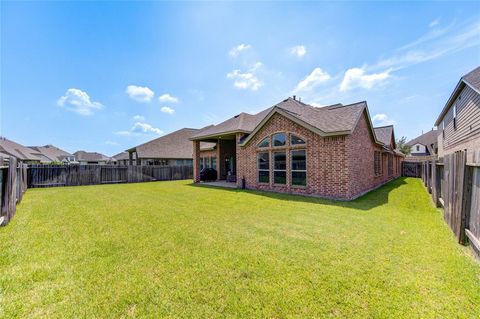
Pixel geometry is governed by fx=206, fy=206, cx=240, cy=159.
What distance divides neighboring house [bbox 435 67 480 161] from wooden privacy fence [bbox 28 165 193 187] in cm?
2168

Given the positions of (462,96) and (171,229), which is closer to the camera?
(171,229)

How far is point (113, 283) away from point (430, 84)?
17.5 m

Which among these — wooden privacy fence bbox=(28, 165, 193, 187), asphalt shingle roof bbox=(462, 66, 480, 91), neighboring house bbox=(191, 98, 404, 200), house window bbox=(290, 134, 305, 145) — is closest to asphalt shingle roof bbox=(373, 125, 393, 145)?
neighboring house bbox=(191, 98, 404, 200)

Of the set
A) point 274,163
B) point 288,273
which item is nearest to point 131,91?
point 274,163

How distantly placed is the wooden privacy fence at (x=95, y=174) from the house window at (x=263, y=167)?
12.7m

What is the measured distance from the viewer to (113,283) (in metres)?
2.99

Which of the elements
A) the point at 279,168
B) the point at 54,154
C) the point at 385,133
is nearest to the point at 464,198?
the point at 279,168

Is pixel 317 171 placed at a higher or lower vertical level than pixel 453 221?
higher

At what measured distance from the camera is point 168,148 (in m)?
28.2

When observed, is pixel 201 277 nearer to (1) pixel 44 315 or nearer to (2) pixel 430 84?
(1) pixel 44 315

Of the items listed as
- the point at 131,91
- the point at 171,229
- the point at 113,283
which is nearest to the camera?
the point at 113,283

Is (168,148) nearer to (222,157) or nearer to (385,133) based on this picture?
(222,157)

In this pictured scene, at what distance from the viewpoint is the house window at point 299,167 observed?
1038 cm

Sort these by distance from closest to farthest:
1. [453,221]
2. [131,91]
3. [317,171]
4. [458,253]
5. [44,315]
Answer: [44,315], [458,253], [453,221], [317,171], [131,91]
